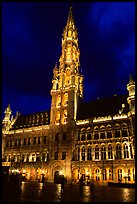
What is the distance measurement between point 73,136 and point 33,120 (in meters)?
17.1

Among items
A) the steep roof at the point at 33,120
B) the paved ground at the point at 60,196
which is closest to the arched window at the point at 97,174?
the steep roof at the point at 33,120

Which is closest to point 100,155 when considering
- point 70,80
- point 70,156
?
point 70,156

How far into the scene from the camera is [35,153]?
177 feet

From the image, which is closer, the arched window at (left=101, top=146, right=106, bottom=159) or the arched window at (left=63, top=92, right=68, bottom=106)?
the arched window at (left=101, top=146, right=106, bottom=159)

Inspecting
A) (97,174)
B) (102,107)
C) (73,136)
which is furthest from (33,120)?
(97,174)

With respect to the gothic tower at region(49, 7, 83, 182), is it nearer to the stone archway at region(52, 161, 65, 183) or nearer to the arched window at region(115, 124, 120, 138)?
the stone archway at region(52, 161, 65, 183)

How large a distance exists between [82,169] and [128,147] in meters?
11.0

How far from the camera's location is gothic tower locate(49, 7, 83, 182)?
48.6m

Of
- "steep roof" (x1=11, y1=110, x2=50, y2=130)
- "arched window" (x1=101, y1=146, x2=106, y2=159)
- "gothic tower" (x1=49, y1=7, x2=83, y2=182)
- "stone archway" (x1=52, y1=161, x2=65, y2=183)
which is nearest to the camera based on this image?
"arched window" (x1=101, y1=146, x2=106, y2=159)

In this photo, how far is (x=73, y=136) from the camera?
160ft

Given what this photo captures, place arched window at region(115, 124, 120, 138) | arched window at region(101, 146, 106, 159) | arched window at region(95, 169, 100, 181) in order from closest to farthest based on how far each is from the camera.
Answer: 1. arched window at region(95, 169, 100, 181)
2. arched window at region(115, 124, 120, 138)
3. arched window at region(101, 146, 106, 159)

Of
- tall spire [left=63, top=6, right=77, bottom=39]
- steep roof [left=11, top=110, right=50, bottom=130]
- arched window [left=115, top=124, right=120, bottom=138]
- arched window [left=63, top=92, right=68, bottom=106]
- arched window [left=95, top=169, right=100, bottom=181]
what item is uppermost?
tall spire [left=63, top=6, right=77, bottom=39]

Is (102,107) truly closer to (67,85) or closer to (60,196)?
(67,85)

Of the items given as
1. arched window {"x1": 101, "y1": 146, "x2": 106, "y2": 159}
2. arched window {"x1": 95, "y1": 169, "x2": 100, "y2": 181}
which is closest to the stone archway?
arched window {"x1": 95, "y1": 169, "x2": 100, "y2": 181}
